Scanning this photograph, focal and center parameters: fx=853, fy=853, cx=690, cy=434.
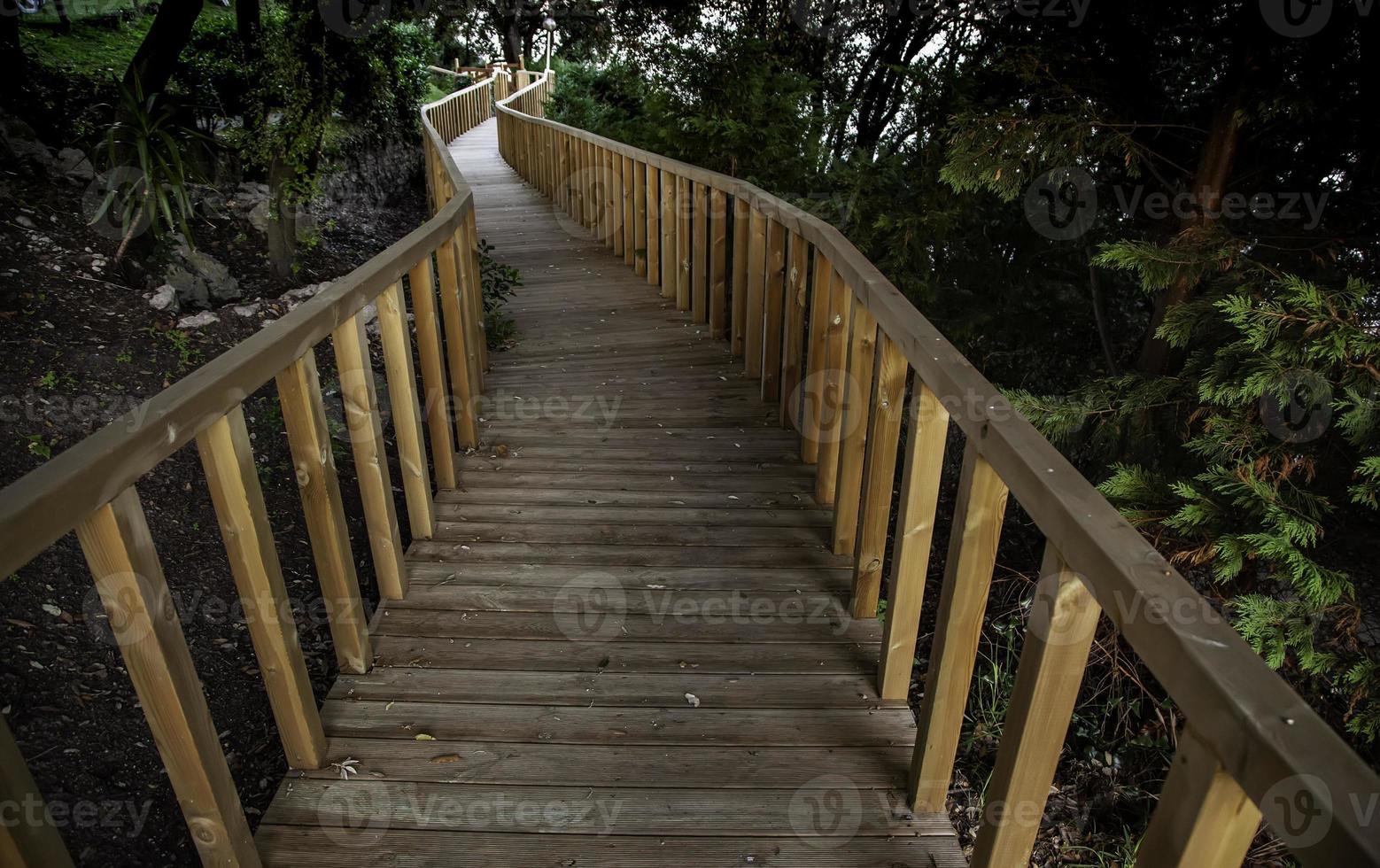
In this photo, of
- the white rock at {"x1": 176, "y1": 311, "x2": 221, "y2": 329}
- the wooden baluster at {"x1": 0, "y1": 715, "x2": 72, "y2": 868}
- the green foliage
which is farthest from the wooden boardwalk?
the white rock at {"x1": 176, "y1": 311, "x2": 221, "y2": 329}

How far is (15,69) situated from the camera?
630 centimetres

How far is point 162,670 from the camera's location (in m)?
1.40

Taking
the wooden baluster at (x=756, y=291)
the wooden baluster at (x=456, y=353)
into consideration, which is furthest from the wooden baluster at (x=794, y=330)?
the wooden baluster at (x=456, y=353)

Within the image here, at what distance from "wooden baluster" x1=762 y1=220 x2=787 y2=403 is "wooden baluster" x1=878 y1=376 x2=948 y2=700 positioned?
6.62 feet

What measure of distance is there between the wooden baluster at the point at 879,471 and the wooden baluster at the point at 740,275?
2.07 m

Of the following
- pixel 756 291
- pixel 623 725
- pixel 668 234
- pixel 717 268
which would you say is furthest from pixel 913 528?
pixel 668 234

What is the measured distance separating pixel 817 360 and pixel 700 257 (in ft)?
7.51

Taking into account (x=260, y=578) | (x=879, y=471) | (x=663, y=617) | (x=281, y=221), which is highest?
(x=260, y=578)

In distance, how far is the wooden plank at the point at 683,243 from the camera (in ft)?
18.0

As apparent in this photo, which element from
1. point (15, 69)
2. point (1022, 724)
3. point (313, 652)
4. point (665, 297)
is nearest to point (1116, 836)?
point (1022, 724)

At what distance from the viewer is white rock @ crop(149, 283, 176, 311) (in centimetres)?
548

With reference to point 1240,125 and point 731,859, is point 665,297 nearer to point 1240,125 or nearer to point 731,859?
point 1240,125

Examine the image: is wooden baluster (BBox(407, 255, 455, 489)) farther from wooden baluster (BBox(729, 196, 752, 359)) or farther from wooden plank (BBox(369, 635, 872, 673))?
wooden baluster (BBox(729, 196, 752, 359))

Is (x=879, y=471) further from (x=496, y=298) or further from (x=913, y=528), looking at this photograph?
(x=496, y=298)
